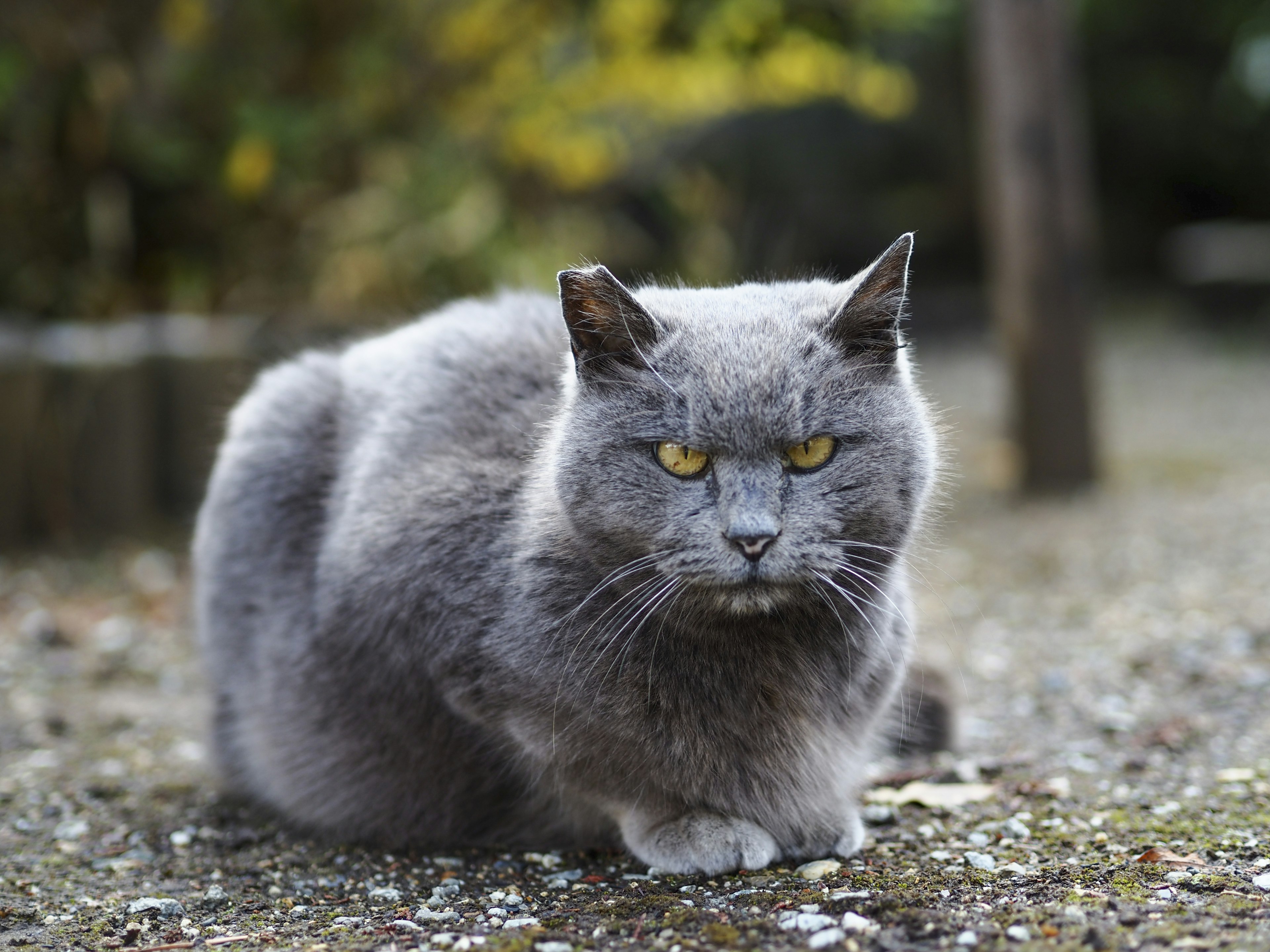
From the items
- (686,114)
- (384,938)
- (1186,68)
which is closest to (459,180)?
(686,114)

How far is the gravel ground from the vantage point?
209cm

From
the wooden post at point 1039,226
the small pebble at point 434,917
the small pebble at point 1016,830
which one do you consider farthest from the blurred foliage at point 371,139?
the small pebble at point 1016,830

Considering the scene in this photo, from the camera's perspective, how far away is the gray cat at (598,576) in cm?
214

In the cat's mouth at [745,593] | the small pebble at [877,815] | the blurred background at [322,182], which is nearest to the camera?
the cat's mouth at [745,593]

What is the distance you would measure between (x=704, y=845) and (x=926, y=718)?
3.26ft

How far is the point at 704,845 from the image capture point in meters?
2.33

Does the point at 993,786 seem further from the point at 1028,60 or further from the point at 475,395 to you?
the point at 1028,60

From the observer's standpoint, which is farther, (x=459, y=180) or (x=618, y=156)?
(x=618, y=156)

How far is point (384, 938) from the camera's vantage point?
82.0 inches

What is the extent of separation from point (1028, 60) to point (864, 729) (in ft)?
13.5

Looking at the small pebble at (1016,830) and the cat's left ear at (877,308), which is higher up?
the cat's left ear at (877,308)

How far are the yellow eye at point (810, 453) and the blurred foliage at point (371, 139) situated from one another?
2161 millimetres

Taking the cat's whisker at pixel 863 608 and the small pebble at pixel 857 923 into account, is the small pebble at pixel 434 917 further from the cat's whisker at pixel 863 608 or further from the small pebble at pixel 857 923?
the cat's whisker at pixel 863 608

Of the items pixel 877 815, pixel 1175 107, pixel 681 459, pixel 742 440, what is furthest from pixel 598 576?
pixel 1175 107
